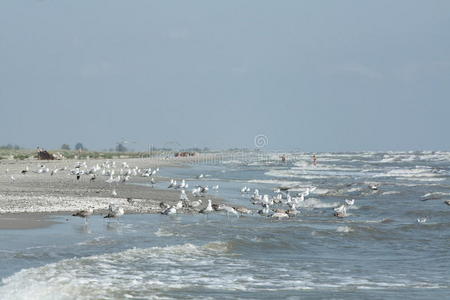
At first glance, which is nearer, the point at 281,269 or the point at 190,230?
the point at 281,269

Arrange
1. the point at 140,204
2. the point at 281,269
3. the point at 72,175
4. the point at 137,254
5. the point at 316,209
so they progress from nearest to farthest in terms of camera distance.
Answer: the point at 281,269 < the point at 137,254 < the point at 140,204 < the point at 316,209 < the point at 72,175

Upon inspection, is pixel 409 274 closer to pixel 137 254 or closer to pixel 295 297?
pixel 295 297

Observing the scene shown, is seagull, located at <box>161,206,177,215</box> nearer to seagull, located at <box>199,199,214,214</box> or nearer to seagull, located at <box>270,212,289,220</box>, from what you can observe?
seagull, located at <box>199,199,214,214</box>

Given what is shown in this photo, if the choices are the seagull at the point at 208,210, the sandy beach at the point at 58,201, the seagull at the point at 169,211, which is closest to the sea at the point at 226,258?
the seagull at the point at 208,210

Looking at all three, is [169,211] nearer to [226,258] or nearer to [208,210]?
[208,210]

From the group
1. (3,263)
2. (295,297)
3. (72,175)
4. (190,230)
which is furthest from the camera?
(72,175)

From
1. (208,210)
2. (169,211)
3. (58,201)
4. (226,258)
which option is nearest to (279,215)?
(208,210)

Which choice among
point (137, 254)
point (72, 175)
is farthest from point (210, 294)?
A: point (72, 175)

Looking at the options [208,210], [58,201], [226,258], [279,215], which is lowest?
[226,258]

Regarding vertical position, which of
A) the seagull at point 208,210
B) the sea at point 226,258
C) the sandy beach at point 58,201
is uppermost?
the sandy beach at point 58,201

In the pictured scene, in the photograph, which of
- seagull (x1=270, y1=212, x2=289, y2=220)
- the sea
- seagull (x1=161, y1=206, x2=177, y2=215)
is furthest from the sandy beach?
seagull (x1=270, y1=212, x2=289, y2=220)

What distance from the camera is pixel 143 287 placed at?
11328 millimetres

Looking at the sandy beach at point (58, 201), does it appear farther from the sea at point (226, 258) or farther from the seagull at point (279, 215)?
the seagull at point (279, 215)

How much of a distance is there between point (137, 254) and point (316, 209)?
15.4 m
